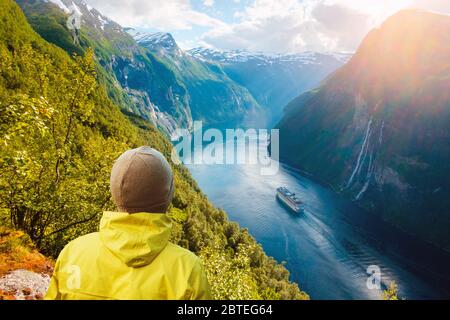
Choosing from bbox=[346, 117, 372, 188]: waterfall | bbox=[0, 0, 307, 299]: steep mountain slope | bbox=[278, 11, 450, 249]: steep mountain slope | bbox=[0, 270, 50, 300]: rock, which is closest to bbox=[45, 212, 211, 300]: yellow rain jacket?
bbox=[0, 0, 307, 299]: steep mountain slope

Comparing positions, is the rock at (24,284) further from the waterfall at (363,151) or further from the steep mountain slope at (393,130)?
the waterfall at (363,151)

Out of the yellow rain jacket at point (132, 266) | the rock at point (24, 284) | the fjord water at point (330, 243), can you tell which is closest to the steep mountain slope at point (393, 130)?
the fjord water at point (330, 243)

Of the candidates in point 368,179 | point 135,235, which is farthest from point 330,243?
point 135,235

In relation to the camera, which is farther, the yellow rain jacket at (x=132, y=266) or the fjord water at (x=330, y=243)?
the fjord water at (x=330, y=243)

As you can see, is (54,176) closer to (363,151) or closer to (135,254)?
(135,254)

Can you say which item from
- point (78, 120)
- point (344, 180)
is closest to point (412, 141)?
point (344, 180)

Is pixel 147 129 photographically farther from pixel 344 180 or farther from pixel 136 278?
pixel 136 278

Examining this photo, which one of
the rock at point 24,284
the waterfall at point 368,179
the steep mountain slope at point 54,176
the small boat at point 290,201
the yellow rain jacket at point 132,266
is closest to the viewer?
the yellow rain jacket at point 132,266

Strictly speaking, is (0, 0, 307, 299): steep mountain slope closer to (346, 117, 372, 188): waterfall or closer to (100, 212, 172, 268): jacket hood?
(100, 212, 172, 268): jacket hood
